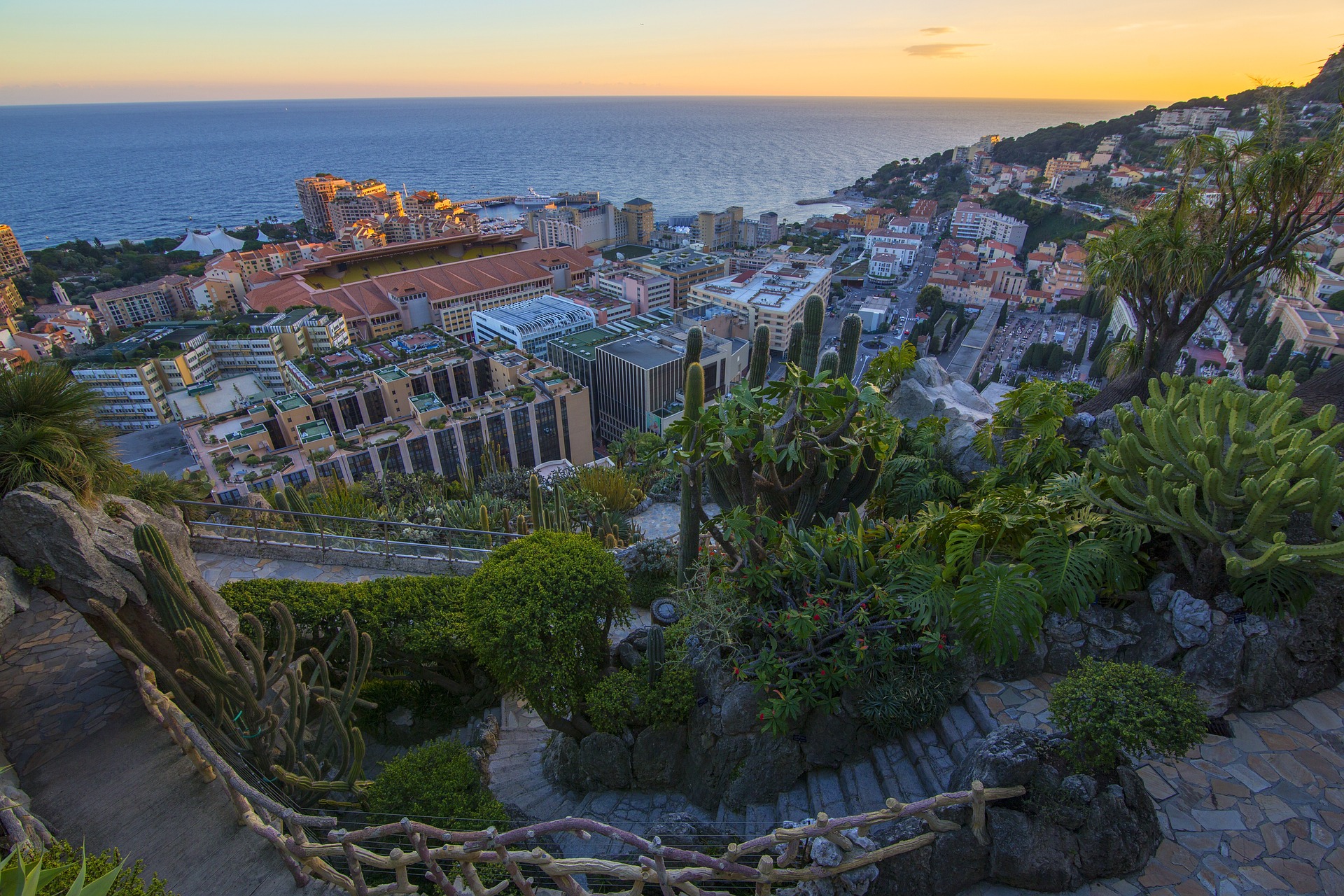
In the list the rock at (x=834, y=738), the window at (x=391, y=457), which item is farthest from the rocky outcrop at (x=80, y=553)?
the window at (x=391, y=457)

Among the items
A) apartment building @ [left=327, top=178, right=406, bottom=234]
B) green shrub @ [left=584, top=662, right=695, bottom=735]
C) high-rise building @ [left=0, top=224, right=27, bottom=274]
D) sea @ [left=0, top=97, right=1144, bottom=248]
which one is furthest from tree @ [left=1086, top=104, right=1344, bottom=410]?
sea @ [left=0, top=97, right=1144, bottom=248]

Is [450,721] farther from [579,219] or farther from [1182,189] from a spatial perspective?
[579,219]

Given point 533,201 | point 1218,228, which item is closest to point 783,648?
point 1218,228

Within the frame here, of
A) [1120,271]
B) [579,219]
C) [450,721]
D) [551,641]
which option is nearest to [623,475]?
[450,721]

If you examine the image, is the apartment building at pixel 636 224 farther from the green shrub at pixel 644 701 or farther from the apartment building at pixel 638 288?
the green shrub at pixel 644 701

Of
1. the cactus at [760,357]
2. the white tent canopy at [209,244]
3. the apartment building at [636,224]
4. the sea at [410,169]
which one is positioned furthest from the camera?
the sea at [410,169]

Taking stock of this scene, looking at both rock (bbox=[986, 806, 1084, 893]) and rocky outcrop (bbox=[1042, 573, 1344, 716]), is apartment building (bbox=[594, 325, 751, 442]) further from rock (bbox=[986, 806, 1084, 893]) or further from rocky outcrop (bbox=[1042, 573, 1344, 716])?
rock (bbox=[986, 806, 1084, 893])

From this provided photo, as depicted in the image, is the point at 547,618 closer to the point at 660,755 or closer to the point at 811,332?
the point at 660,755
